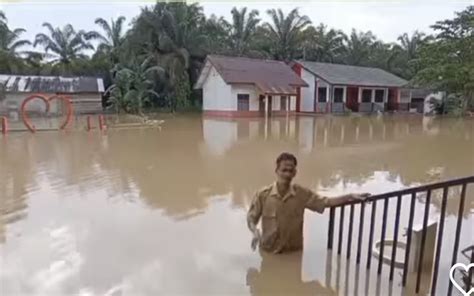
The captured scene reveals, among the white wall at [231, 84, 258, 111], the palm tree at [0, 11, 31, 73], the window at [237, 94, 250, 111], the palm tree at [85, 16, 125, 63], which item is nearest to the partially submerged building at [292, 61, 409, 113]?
the white wall at [231, 84, 258, 111]

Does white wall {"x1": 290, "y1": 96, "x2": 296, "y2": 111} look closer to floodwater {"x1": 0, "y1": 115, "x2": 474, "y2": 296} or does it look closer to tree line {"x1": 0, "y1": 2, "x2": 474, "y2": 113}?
tree line {"x1": 0, "y1": 2, "x2": 474, "y2": 113}

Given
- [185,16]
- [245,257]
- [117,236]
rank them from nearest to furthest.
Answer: [245,257] < [117,236] < [185,16]

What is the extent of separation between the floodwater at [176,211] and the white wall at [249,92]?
A: 10833 millimetres

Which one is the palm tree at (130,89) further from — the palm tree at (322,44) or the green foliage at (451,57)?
the green foliage at (451,57)

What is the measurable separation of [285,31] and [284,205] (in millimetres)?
30511

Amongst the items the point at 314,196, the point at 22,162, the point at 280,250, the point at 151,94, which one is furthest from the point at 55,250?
the point at 151,94

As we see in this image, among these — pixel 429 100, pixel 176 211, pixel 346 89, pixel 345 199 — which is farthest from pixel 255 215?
pixel 429 100

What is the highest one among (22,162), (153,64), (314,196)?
(153,64)

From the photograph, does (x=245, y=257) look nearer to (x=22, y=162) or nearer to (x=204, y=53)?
(x=22, y=162)

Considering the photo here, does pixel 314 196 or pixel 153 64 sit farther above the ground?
pixel 153 64

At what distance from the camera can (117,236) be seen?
17.2 feet

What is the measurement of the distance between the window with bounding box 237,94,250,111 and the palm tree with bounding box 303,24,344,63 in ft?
33.4

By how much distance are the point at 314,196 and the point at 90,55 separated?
29.6 m

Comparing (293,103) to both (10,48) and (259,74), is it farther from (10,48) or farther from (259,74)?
(10,48)
